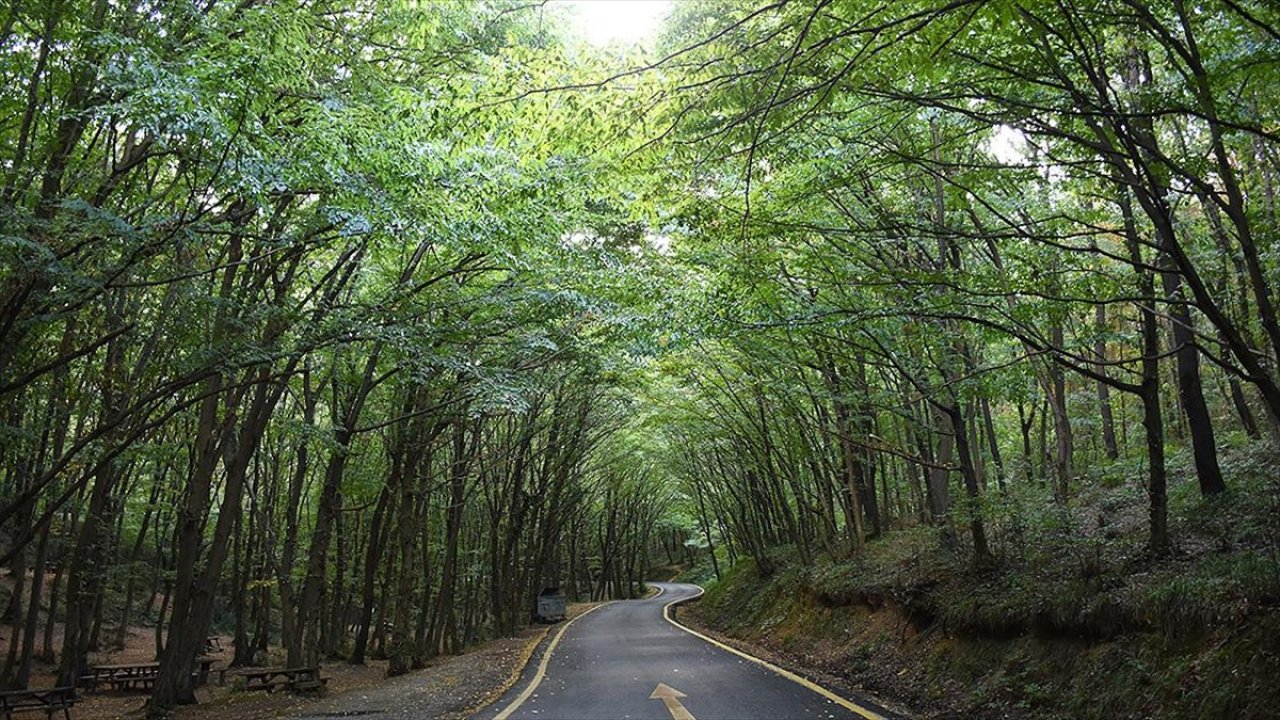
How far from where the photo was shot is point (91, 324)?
31.3 ft

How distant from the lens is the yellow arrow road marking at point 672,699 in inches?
292

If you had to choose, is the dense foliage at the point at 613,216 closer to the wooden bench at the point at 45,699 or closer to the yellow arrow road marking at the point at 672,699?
the wooden bench at the point at 45,699

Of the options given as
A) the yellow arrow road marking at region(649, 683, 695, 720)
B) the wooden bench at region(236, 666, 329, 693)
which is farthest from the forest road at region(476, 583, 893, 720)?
the wooden bench at region(236, 666, 329, 693)

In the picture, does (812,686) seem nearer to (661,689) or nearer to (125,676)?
(661,689)

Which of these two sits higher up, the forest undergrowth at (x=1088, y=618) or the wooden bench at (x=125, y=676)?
the forest undergrowth at (x=1088, y=618)

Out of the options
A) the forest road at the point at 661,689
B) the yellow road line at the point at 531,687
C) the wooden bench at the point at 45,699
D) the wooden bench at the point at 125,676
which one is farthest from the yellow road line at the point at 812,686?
the wooden bench at the point at 125,676

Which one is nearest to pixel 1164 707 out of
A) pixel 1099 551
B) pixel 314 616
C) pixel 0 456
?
pixel 1099 551

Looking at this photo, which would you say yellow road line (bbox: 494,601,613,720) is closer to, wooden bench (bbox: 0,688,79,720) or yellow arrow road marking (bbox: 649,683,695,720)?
yellow arrow road marking (bbox: 649,683,695,720)

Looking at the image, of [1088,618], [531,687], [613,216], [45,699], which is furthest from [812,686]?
[45,699]

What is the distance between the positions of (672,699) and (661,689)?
32.8 inches

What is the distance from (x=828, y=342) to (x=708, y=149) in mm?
7829

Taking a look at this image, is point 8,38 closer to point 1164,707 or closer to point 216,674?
point 1164,707

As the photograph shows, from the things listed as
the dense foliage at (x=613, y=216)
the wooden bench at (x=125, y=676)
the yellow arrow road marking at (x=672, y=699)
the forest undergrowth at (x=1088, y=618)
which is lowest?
the wooden bench at (x=125, y=676)

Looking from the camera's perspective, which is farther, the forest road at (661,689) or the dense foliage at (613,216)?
the forest road at (661,689)
